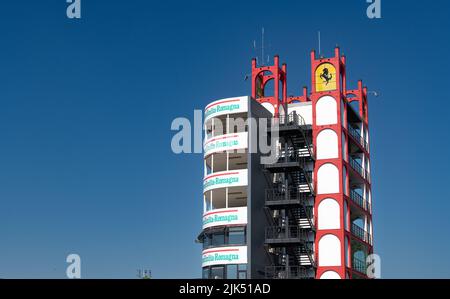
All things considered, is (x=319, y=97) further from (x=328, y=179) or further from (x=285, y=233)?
(x=285, y=233)

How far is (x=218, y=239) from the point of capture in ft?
249

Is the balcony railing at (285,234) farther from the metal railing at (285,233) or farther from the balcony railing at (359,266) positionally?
the balcony railing at (359,266)

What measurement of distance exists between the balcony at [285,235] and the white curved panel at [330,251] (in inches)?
92.5

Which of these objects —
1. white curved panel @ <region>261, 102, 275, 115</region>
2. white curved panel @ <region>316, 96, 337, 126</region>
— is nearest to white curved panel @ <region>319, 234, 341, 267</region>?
white curved panel @ <region>316, 96, 337, 126</region>

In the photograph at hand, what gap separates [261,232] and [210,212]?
612 centimetres

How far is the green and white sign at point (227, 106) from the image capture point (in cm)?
7781

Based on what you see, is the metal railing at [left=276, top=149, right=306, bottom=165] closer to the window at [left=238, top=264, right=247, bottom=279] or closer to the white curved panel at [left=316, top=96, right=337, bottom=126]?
the white curved panel at [left=316, top=96, right=337, bottom=126]

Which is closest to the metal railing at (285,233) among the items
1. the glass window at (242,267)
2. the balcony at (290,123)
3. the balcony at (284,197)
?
the balcony at (284,197)

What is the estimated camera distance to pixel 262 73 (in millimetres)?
90500

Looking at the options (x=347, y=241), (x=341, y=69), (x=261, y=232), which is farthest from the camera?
(x=341, y=69)
